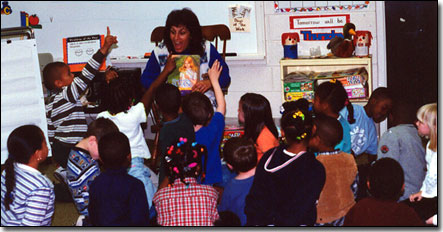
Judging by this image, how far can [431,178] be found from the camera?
2.85 metres

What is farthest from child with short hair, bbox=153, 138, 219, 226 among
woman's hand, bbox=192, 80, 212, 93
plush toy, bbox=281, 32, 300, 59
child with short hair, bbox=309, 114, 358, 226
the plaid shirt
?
plush toy, bbox=281, 32, 300, 59

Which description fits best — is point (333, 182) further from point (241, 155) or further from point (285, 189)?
point (241, 155)

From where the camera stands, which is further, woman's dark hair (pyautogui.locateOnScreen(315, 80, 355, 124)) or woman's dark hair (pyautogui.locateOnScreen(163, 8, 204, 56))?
woman's dark hair (pyautogui.locateOnScreen(163, 8, 204, 56))

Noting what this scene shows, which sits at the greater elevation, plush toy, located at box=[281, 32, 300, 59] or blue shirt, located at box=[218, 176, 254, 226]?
→ plush toy, located at box=[281, 32, 300, 59]

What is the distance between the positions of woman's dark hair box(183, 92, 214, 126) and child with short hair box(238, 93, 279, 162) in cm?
23

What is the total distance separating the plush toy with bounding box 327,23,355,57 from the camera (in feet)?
14.8

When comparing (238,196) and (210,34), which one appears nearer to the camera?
(238,196)

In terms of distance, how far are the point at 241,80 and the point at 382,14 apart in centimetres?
140

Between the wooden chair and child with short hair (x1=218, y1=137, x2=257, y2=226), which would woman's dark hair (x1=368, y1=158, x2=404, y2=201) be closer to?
child with short hair (x1=218, y1=137, x2=257, y2=226)

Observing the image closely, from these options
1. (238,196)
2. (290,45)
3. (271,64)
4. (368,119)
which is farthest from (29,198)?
(271,64)

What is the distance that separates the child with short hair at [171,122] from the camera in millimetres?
3172

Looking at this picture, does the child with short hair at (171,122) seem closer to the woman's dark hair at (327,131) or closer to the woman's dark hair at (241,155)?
the woman's dark hair at (241,155)

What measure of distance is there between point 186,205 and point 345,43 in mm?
2404

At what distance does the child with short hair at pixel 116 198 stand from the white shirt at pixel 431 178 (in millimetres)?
1488
